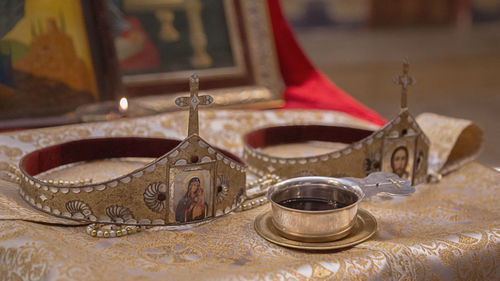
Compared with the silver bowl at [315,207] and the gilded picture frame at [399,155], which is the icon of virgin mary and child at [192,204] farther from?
the gilded picture frame at [399,155]

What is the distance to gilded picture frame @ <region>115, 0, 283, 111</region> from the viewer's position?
6.12 ft

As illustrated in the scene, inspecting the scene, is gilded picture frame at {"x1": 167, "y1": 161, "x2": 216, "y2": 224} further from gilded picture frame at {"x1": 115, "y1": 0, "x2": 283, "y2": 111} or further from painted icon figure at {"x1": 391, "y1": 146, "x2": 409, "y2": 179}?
gilded picture frame at {"x1": 115, "y1": 0, "x2": 283, "y2": 111}

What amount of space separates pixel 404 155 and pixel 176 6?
108 centimetres

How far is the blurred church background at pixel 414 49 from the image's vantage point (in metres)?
4.17

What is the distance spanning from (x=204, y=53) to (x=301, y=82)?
36cm

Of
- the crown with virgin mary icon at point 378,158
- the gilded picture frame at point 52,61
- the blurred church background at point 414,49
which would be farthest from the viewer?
the blurred church background at point 414,49

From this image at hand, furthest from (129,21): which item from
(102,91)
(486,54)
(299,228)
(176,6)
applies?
(486,54)

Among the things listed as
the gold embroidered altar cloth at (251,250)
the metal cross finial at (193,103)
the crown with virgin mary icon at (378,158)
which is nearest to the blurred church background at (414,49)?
the crown with virgin mary icon at (378,158)

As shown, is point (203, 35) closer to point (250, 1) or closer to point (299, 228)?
point (250, 1)

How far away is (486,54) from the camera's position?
5.01m

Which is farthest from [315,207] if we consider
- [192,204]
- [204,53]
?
[204,53]

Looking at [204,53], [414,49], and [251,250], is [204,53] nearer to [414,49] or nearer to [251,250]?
[251,250]

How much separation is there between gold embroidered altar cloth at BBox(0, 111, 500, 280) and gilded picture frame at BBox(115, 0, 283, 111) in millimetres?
805

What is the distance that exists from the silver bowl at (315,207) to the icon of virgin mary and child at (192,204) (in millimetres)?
111
